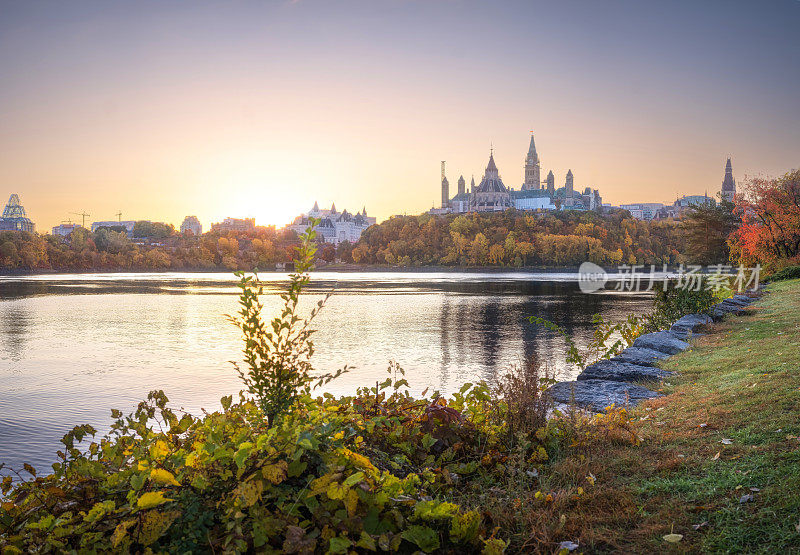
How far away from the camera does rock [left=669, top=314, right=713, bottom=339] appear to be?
37.8 feet

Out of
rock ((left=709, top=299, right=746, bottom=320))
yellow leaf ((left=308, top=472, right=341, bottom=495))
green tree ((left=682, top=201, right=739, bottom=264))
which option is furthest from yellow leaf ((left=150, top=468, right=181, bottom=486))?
green tree ((left=682, top=201, right=739, bottom=264))

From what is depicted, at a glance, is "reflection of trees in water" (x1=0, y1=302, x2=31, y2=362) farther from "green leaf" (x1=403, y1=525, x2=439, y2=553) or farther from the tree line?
the tree line

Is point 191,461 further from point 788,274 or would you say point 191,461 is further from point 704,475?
point 788,274

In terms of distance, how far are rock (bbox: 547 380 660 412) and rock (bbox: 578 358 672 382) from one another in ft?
0.95

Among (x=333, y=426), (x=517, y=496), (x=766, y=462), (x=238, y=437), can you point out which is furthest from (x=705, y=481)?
(x=238, y=437)

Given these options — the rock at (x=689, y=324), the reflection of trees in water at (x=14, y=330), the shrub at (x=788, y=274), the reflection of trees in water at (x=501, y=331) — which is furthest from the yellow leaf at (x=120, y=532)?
the shrub at (x=788, y=274)

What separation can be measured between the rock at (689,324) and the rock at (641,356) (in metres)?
2.28

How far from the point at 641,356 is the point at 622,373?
123cm

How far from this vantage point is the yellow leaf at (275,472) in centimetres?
260

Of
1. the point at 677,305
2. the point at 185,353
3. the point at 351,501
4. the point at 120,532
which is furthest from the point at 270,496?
the point at 677,305

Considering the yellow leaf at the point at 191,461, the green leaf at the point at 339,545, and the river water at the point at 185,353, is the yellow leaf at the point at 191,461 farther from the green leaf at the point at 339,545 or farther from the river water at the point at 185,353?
the river water at the point at 185,353

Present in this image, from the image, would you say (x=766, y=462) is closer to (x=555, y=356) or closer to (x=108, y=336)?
(x=555, y=356)

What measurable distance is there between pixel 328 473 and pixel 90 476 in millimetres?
1389

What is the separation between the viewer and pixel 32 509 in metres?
2.83
